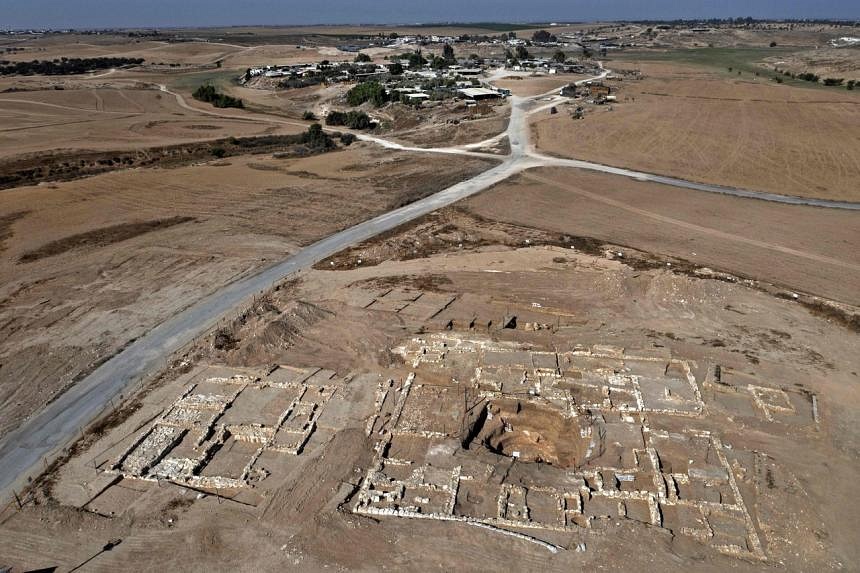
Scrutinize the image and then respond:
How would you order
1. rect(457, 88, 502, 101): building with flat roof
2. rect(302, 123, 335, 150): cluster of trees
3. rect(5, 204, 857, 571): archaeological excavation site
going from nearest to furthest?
rect(5, 204, 857, 571): archaeological excavation site → rect(302, 123, 335, 150): cluster of trees → rect(457, 88, 502, 101): building with flat roof

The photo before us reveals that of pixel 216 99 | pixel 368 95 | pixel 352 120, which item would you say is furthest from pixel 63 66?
pixel 352 120

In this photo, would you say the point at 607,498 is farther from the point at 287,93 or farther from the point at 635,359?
the point at 287,93

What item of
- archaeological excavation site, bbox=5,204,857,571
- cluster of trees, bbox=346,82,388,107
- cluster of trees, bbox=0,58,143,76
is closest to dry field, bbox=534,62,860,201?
archaeological excavation site, bbox=5,204,857,571

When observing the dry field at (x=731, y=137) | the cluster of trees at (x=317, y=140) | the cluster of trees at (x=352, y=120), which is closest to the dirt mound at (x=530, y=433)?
the dry field at (x=731, y=137)

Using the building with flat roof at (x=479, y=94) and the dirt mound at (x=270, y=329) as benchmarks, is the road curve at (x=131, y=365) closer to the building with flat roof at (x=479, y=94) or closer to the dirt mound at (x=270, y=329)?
the dirt mound at (x=270, y=329)

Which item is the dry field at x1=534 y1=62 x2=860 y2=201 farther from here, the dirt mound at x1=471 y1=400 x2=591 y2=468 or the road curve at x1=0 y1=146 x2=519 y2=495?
the dirt mound at x1=471 y1=400 x2=591 y2=468

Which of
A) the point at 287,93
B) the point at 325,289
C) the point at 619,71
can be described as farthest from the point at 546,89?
the point at 325,289
